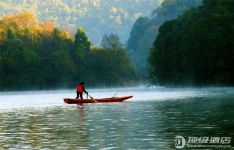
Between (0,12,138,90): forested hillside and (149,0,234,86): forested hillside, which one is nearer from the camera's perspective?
(149,0,234,86): forested hillside

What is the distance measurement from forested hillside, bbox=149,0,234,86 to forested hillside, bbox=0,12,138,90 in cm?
3764

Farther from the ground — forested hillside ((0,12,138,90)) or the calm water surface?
forested hillside ((0,12,138,90))

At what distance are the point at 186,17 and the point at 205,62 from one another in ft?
58.3

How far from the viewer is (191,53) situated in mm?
113812

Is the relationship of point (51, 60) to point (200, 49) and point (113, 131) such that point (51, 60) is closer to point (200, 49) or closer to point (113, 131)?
point (200, 49)

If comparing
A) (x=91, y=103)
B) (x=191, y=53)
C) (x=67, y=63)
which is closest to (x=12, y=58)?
(x=67, y=63)

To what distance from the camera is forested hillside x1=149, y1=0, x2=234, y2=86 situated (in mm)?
107125

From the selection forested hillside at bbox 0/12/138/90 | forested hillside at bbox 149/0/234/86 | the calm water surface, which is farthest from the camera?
forested hillside at bbox 0/12/138/90

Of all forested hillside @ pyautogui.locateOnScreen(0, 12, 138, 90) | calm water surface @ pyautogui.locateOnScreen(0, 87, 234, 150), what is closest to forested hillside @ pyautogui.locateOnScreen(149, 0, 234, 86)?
forested hillside @ pyautogui.locateOnScreen(0, 12, 138, 90)

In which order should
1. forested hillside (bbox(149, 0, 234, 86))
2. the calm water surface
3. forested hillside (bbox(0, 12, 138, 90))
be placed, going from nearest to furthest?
1. the calm water surface
2. forested hillside (bbox(149, 0, 234, 86))
3. forested hillside (bbox(0, 12, 138, 90))

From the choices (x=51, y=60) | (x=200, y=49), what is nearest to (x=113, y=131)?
(x=200, y=49)

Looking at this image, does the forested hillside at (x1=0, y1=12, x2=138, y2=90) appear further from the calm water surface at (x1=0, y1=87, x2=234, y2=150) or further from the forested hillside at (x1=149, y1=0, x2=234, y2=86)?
the calm water surface at (x1=0, y1=87, x2=234, y2=150)

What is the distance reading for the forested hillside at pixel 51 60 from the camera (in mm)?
156000

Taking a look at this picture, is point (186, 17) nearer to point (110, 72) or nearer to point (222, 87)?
point (222, 87)
